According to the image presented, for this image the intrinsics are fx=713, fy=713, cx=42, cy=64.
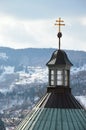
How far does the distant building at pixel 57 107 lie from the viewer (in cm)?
2512

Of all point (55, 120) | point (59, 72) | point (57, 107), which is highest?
point (59, 72)

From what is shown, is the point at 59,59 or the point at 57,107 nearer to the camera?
the point at 57,107

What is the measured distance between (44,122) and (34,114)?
0.65m

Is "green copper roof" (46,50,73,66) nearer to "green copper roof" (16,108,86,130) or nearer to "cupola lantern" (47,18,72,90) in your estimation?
"cupola lantern" (47,18,72,90)

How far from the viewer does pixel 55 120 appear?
25391mm

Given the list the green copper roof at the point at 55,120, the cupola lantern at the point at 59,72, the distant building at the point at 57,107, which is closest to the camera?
the green copper roof at the point at 55,120

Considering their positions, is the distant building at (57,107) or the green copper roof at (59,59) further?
the green copper roof at (59,59)

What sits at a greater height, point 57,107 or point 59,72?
point 59,72

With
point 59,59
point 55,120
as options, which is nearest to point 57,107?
point 55,120

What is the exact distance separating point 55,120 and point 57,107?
81 cm

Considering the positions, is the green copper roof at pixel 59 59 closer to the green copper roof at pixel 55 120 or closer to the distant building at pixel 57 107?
the distant building at pixel 57 107

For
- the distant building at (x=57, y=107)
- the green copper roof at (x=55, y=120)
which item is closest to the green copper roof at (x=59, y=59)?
the distant building at (x=57, y=107)

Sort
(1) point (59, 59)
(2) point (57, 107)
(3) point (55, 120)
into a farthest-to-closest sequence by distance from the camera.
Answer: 1. (1) point (59, 59)
2. (2) point (57, 107)
3. (3) point (55, 120)

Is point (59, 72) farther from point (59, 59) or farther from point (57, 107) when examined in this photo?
point (57, 107)
